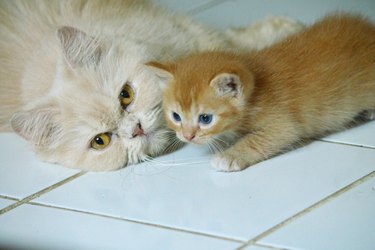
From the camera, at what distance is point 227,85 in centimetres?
178

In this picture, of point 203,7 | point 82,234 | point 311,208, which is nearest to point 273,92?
point 311,208

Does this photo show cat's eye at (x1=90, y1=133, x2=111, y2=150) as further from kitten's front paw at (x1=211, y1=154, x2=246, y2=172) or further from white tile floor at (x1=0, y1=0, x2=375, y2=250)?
kitten's front paw at (x1=211, y1=154, x2=246, y2=172)

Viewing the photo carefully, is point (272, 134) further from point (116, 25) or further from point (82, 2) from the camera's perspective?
point (82, 2)

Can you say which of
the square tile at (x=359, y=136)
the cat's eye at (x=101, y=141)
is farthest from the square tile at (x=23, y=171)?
the square tile at (x=359, y=136)

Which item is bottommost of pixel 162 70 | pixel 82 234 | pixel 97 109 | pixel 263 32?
pixel 82 234

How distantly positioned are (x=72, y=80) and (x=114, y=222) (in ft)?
1.55

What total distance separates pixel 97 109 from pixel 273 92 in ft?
1.68

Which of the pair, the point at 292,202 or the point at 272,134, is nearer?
the point at 292,202

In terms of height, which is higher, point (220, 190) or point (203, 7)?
point (203, 7)

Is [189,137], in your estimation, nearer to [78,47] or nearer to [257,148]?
Answer: [257,148]

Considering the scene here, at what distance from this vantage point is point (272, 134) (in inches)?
74.4

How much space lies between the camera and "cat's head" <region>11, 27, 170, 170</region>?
6.15ft

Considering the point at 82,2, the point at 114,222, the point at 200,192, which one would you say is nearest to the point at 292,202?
the point at 200,192

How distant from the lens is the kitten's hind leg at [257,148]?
6.10 ft
